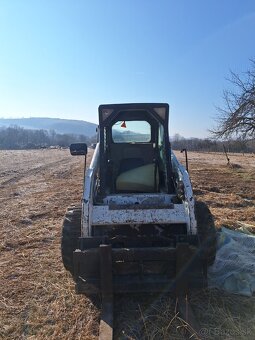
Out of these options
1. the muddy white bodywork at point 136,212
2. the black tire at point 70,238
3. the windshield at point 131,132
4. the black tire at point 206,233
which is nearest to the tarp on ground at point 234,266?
the black tire at point 206,233

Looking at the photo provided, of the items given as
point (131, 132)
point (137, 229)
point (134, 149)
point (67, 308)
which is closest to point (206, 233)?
point (137, 229)

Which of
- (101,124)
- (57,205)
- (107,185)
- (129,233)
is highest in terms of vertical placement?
(101,124)

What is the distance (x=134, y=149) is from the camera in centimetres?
659

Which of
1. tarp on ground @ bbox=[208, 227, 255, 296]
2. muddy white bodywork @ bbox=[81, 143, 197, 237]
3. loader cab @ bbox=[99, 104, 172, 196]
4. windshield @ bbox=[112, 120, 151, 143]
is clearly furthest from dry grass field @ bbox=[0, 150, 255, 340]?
windshield @ bbox=[112, 120, 151, 143]

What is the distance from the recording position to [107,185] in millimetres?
6215

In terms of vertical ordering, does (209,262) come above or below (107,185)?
below

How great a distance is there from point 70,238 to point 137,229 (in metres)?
0.88

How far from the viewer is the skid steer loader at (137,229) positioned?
450cm

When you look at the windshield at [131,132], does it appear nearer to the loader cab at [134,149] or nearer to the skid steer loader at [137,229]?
the loader cab at [134,149]

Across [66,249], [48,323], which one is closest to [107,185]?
[66,249]

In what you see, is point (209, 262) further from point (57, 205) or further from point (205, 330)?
point (57, 205)

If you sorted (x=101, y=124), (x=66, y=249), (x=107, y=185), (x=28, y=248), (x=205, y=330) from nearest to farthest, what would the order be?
(x=205, y=330)
(x=66, y=249)
(x=101, y=124)
(x=107, y=185)
(x=28, y=248)

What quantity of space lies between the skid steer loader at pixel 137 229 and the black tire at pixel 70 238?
0.01m

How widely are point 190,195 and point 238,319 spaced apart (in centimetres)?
149
